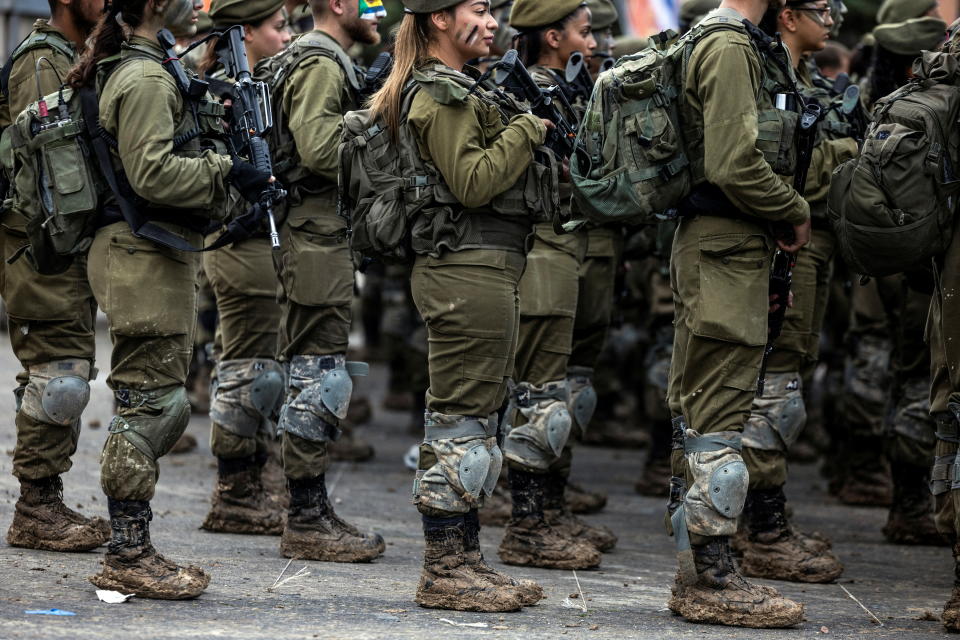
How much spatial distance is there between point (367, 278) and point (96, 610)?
9301 mm

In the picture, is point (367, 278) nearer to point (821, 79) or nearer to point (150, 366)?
point (821, 79)

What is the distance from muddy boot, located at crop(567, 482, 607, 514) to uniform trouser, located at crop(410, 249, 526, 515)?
2895 millimetres

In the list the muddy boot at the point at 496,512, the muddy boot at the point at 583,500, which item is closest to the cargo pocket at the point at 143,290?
the muddy boot at the point at 496,512

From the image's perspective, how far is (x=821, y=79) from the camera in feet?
23.5

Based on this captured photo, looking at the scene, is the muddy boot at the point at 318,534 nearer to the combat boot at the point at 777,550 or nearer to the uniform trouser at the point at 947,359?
the combat boot at the point at 777,550

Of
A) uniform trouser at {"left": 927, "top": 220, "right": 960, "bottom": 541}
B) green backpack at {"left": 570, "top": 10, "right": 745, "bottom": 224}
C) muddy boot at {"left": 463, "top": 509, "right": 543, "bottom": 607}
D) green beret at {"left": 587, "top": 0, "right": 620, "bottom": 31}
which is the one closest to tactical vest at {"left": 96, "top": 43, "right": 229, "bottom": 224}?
green backpack at {"left": 570, "top": 10, "right": 745, "bottom": 224}

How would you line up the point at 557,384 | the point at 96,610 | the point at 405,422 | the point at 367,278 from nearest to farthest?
the point at 96,610 < the point at 557,384 < the point at 405,422 < the point at 367,278

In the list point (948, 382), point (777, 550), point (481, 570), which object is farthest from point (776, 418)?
point (481, 570)

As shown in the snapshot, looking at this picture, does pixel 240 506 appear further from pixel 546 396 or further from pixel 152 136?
pixel 152 136

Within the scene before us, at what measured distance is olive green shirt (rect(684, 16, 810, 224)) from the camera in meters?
5.14

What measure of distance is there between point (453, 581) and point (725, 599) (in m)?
1.03

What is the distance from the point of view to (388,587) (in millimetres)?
5855

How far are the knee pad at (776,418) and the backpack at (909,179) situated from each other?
1292 millimetres

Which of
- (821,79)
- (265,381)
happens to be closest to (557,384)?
(265,381)
